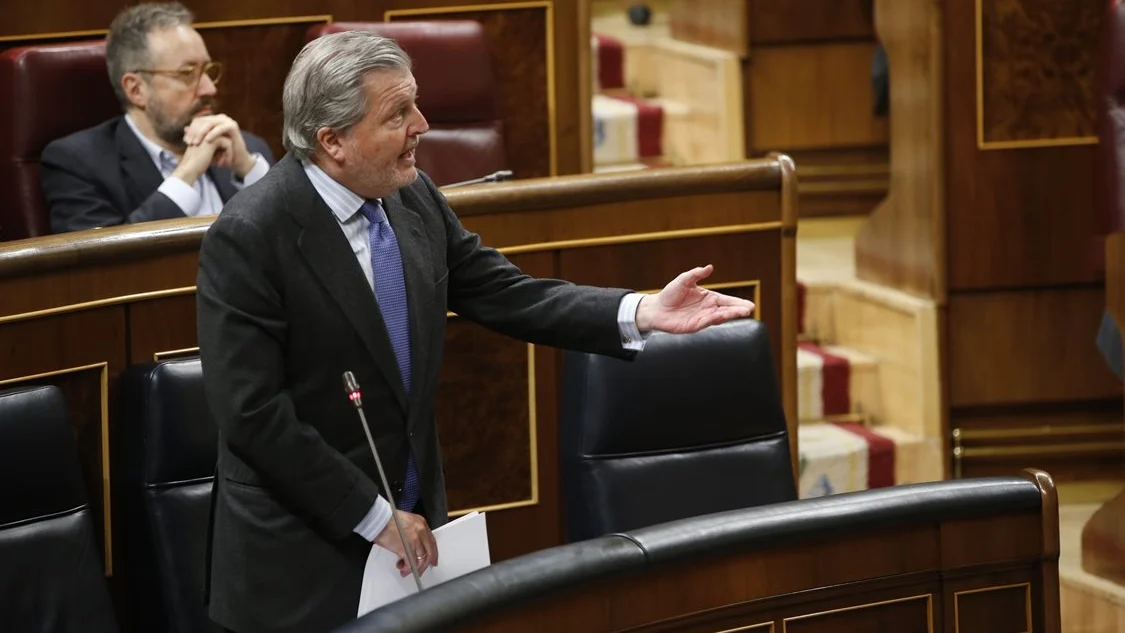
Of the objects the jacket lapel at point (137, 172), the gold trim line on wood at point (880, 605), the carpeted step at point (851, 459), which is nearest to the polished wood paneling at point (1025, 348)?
the carpeted step at point (851, 459)

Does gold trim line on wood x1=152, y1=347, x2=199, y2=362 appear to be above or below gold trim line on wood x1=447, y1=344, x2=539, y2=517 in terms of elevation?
above

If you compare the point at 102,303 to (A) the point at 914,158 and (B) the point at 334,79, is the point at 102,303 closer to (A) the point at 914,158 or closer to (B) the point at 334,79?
(B) the point at 334,79

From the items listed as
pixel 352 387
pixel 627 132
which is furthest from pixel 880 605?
pixel 627 132

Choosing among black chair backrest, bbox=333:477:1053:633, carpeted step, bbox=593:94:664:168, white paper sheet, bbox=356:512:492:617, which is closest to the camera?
black chair backrest, bbox=333:477:1053:633

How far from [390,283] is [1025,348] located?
4.74 ft

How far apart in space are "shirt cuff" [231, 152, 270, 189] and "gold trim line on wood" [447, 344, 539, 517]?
1.31ft

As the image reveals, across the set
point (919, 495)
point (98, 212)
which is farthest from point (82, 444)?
point (919, 495)

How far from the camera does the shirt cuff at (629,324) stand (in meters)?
1.26

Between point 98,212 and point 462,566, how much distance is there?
91 cm

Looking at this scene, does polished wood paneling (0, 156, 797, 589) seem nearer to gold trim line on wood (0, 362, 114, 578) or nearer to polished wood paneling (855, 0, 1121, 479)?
gold trim line on wood (0, 362, 114, 578)

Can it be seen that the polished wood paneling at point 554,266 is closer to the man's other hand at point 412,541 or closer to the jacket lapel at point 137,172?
the jacket lapel at point 137,172

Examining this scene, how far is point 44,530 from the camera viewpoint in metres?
1.34

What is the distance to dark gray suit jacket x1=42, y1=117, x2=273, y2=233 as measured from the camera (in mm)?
1920

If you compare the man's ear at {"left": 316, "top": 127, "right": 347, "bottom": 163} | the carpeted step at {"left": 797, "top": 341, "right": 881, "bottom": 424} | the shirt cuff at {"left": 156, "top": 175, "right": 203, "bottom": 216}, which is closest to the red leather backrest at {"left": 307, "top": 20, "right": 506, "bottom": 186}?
the shirt cuff at {"left": 156, "top": 175, "right": 203, "bottom": 216}
